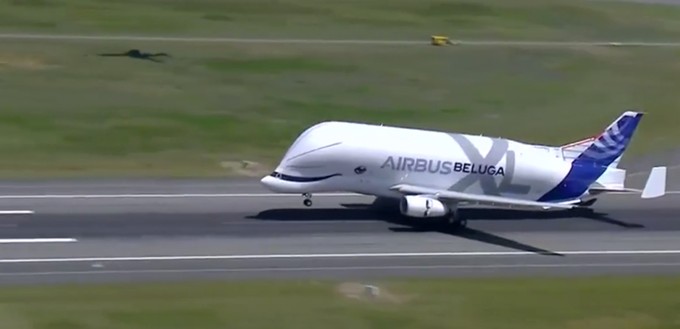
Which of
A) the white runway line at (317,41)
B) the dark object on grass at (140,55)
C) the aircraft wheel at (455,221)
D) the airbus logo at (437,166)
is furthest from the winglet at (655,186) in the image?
the white runway line at (317,41)

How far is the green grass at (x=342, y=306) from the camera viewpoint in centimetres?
3925

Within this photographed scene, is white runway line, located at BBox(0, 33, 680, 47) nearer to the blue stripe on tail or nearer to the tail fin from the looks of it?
the tail fin

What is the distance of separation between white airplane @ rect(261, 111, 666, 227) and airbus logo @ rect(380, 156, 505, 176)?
38 mm

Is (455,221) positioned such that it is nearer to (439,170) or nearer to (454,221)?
(454,221)

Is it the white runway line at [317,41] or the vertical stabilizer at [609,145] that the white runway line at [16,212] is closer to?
the vertical stabilizer at [609,145]

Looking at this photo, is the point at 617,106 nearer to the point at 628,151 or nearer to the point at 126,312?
the point at 628,151

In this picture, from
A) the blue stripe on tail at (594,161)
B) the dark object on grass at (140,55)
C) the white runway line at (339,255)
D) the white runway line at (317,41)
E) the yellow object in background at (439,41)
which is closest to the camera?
the white runway line at (339,255)

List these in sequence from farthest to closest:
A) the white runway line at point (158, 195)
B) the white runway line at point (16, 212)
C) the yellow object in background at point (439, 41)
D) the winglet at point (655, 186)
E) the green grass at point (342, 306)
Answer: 1. the yellow object in background at point (439, 41)
2. the white runway line at point (158, 195)
3. the winglet at point (655, 186)
4. the white runway line at point (16, 212)
5. the green grass at point (342, 306)

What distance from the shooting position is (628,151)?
6844cm

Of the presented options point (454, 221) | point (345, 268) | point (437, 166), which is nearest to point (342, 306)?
point (345, 268)

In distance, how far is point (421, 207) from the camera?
50.9 m

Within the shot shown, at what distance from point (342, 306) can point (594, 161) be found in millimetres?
17379

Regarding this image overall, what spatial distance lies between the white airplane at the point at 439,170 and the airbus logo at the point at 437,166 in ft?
0.13

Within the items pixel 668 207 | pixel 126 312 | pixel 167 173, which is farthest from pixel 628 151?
pixel 126 312
